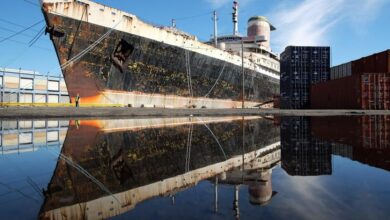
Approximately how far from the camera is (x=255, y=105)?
45.5 m

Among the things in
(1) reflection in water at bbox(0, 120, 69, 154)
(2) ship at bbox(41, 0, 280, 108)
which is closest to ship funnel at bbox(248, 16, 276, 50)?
(2) ship at bbox(41, 0, 280, 108)

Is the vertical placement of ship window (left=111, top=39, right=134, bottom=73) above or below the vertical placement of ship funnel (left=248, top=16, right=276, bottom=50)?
below

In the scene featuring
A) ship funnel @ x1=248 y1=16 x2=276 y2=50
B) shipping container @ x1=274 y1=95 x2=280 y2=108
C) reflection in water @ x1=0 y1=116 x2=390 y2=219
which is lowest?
reflection in water @ x1=0 y1=116 x2=390 y2=219

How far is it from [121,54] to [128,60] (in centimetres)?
65

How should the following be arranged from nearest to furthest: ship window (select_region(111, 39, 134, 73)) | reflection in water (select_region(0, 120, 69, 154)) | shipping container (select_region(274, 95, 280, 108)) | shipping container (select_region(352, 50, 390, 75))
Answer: reflection in water (select_region(0, 120, 69, 154)) < ship window (select_region(111, 39, 134, 73)) < shipping container (select_region(352, 50, 390, 75)) < shipping container (select_region(274, 95, 280, 108))

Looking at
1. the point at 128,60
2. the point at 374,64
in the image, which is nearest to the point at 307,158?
the point at 128,60

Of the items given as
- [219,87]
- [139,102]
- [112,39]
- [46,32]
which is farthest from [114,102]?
[219,87]

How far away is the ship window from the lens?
23406 millimetres

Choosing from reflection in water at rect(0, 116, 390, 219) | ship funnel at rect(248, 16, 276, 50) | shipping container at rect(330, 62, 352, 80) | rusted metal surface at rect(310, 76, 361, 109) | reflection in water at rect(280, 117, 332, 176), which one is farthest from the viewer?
ship funnel at rect(248, 16, 276, 50)

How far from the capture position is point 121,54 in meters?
23.8

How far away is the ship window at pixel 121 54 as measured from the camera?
76.8 ft

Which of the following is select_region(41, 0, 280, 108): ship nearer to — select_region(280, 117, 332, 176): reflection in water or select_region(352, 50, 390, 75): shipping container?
select_region(352, 50, 390, 75): shipping container

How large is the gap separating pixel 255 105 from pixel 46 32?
100 feet

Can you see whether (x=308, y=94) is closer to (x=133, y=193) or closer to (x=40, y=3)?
A: (x=40, y=3)
